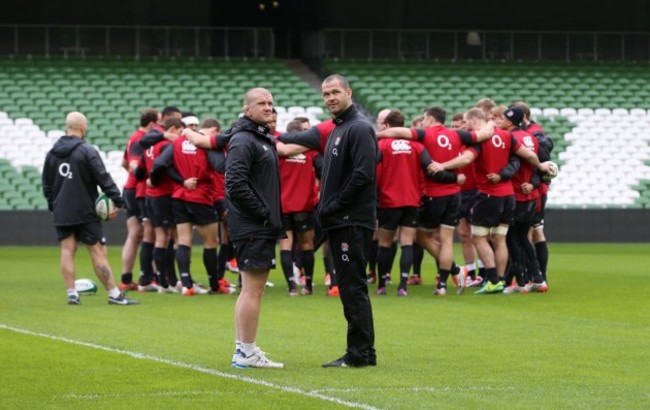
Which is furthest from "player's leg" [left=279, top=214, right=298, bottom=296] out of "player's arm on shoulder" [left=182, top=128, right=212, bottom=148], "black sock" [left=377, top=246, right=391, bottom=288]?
"player's arm on shoulder" [left=182, top=128, right=212, bottom=148]

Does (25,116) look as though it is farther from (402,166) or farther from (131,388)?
(131,388)

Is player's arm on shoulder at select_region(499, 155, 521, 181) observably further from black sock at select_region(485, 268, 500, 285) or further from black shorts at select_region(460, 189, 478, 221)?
black shorts at select_region(460, 189, 478, 221)

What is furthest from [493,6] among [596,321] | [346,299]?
[346,299]

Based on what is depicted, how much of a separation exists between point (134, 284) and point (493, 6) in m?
27.4

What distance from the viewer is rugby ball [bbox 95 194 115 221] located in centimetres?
1560

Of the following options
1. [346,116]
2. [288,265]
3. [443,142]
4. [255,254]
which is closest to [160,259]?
[288,265]

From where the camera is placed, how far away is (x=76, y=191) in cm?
1533

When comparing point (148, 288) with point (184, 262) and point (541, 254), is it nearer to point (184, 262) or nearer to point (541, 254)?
point (184, 262)

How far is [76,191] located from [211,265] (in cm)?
259

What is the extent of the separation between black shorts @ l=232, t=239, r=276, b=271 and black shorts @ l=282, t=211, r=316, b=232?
22.1 feet

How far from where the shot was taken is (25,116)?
35500mm

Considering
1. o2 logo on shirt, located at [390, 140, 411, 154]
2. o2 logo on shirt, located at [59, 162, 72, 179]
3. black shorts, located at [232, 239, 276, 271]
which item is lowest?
black shorts, located at [232, 239, 276, 271]

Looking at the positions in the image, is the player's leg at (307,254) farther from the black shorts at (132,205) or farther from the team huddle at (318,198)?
the black shorts at (132,205)

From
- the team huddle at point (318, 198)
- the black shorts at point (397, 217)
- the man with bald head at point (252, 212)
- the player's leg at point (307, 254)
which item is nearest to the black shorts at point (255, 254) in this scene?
the man with bald head at point (252, 212)
